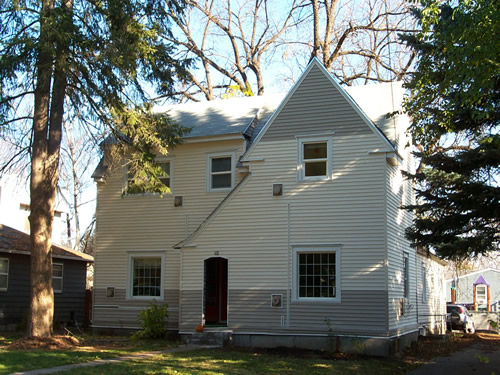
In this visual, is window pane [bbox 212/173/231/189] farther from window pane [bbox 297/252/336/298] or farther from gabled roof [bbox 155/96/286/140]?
window pane [bbox 297/252/336/298]

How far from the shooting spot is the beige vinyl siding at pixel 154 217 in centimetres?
2008

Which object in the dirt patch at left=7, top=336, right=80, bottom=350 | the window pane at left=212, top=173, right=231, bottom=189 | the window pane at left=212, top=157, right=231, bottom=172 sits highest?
the window pane at left=212, top=157, right=231, bottom=172

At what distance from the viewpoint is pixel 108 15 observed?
56.0ft

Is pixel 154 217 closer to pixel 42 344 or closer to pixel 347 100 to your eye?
pixel 42 344

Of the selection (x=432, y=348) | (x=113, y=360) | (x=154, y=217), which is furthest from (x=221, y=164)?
(x=432, y=348)

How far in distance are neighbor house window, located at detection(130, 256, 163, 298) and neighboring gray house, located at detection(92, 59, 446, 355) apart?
0.12ft

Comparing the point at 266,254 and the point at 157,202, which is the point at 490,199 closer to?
the point at 266,254

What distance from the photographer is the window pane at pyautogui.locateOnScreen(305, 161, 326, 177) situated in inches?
694

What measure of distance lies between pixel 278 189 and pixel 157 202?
17.0 ft

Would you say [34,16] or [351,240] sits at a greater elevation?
[34,16]

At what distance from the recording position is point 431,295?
81.4 feet

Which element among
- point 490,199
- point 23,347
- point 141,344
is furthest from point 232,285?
point 490,199

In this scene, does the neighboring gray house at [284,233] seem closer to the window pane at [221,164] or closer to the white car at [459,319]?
the window pane at [221,164]

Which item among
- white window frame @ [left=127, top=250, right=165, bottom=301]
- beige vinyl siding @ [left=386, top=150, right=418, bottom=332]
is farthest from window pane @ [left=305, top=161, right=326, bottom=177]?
white window frame @ [left=127, top=250, right=165, bottom=301]
